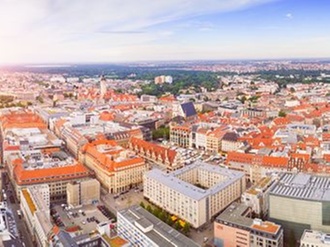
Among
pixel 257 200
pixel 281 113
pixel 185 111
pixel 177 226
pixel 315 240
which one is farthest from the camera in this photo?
pixel 281 113

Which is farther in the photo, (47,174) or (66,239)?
(47,174)

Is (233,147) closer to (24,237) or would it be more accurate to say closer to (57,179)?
(57,179)

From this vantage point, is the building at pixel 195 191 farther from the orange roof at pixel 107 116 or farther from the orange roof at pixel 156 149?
the orange roof at pixel 107 116

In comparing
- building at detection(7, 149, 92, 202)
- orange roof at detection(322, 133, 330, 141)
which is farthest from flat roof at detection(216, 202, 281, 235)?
orange roof at detection(322, 133, 330, 141)

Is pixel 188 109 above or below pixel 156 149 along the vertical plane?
above

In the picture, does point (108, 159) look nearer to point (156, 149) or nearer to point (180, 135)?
point (156, 149)

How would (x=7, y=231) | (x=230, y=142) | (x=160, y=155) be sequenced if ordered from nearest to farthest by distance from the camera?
(x=7, y=231), (x=160, y=155), (x=230, y=142)

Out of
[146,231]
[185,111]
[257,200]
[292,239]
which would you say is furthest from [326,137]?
[146,231]

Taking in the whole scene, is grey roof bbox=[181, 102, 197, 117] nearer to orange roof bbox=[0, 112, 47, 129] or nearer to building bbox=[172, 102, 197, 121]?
building bbox=[172, 102, 197, 121]
